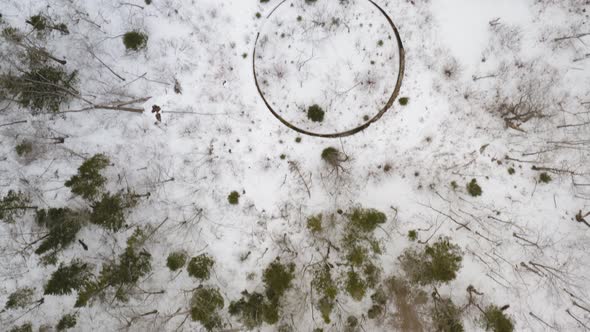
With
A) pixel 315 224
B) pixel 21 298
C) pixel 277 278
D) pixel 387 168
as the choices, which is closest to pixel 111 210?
pixel 21 298

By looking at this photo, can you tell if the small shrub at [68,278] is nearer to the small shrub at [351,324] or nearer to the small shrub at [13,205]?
the small shrub at [13,205]

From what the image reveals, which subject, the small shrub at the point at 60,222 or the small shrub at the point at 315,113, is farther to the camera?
the small shrub at the point at 60,222

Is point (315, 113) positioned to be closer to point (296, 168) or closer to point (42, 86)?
point (296, 168)

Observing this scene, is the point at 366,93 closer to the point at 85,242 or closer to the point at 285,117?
the point at 285,117

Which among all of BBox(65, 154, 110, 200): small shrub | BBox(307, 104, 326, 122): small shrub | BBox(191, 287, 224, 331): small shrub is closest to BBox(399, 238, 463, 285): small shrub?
BBox(307, 104, 326, 122): small shrub

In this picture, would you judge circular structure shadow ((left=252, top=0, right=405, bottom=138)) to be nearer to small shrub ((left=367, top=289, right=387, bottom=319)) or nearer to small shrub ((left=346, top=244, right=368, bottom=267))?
small shrub ((left=346, top=244, right=368, bottom=267))

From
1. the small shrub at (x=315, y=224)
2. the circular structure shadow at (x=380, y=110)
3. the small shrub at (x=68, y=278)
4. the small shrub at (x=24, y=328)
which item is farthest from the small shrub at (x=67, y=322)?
→ the circular structure shadow at (x=380, y=110)
